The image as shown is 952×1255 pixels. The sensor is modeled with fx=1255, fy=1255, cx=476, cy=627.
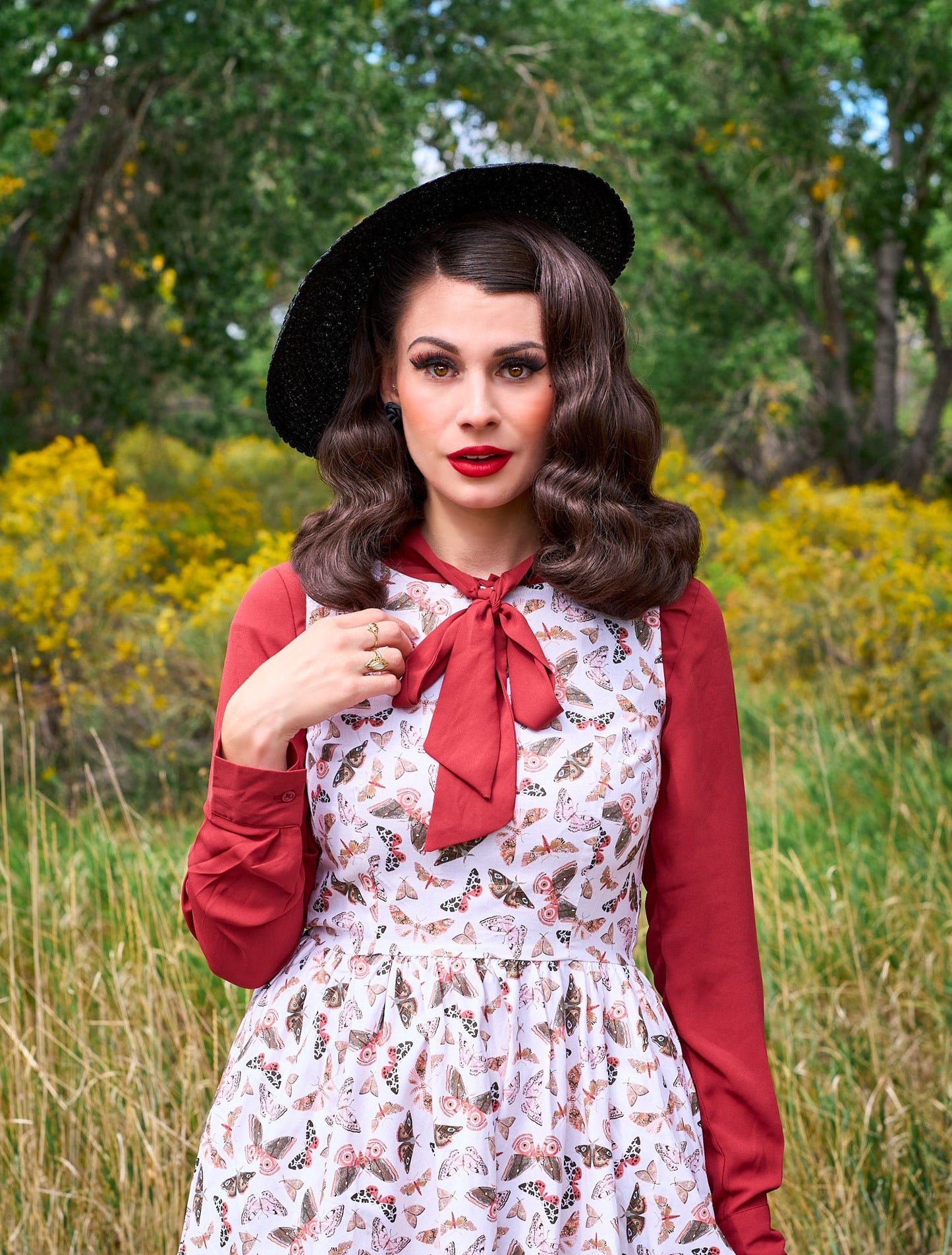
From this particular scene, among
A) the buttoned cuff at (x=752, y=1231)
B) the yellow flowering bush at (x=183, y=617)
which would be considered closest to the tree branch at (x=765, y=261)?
the yellow flowering bush at (x=183, y=617)

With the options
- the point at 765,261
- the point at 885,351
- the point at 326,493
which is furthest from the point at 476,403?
the point at 885,351

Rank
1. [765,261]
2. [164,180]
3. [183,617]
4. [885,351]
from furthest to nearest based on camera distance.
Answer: [885,351], [765,261], [164,180], [183,617]

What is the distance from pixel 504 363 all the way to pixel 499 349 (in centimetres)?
2

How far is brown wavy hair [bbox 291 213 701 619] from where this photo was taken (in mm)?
1534

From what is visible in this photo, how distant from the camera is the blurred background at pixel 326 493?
2.64 m

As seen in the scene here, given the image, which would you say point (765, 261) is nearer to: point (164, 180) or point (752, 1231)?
point (164, 180)

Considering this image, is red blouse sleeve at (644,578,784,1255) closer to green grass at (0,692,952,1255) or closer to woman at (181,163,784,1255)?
woman at (181,163,784,1255)

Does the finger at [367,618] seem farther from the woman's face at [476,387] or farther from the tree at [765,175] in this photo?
the tree at [765,175]

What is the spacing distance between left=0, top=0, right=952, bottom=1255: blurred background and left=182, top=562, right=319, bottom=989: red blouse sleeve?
3.54 feet

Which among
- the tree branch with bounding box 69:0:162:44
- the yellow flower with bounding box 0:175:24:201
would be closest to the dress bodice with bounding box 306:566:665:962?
the tree branch with bounding box 69:0:162:44

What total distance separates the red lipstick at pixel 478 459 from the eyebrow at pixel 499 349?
0.37ft

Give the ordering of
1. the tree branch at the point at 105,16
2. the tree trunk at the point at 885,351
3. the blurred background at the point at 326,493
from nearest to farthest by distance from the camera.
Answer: the blurred background at the point at 326,493 < the tree branch at the point at 105,16 < the tree trunk at the point at 885,351

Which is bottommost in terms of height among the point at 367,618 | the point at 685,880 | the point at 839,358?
the point at 685,880

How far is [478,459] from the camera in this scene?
1529 mm
